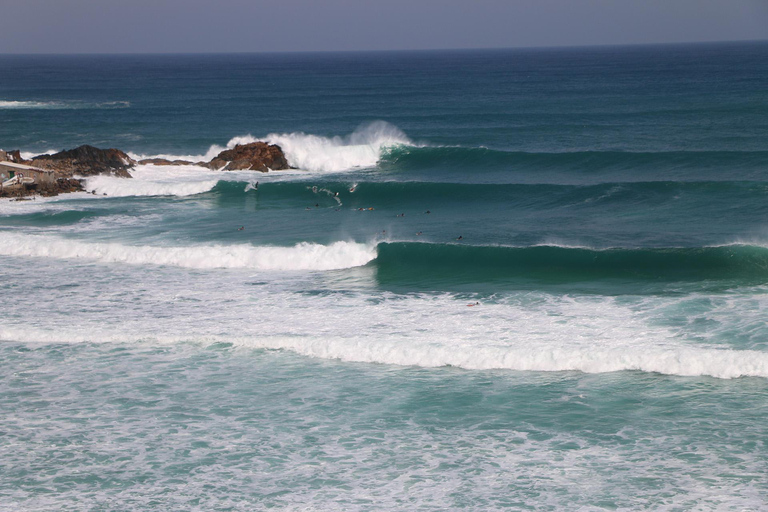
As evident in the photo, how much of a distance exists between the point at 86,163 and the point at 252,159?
759cm

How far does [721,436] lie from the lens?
12484mm

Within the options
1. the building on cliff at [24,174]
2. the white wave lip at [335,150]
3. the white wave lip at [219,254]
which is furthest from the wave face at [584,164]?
the building on cliff at [24,174]

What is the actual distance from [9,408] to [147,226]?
1390cm

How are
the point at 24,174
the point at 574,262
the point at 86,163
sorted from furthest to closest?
the point at 86,163
the point at 24,174
the point at 574,262

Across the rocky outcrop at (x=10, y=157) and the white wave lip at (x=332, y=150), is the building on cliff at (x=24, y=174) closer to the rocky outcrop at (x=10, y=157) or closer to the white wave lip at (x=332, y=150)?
the rocky outcrop at (x=10, y=157)

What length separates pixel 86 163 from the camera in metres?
35.4

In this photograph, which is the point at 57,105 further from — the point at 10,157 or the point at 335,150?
the point at 335,150

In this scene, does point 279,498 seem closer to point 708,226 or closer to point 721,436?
point 721,436

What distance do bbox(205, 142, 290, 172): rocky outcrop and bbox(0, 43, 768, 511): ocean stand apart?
1.78m

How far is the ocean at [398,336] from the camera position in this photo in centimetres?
1167

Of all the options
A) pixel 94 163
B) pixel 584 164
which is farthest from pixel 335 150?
pixel 584 164

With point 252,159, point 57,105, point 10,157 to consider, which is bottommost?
point 252,159

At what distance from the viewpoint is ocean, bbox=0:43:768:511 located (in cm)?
1167

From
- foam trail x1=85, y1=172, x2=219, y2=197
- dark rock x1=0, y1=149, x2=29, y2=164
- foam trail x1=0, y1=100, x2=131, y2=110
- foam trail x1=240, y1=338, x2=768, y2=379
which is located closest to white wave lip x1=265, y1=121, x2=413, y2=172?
foam trail x1=85, y1=172, x2=219, y2=197
